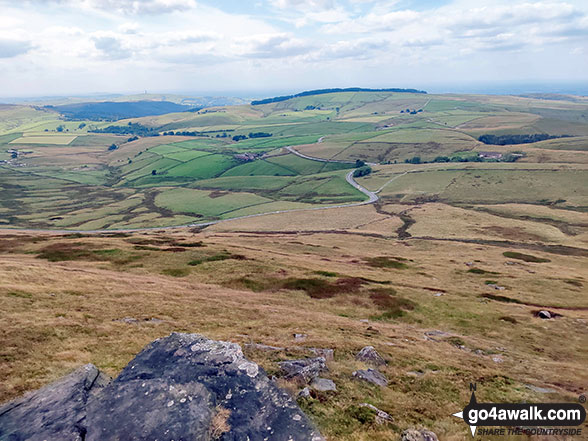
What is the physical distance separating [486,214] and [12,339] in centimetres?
19496

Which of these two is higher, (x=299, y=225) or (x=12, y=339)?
(x=12, y=339)

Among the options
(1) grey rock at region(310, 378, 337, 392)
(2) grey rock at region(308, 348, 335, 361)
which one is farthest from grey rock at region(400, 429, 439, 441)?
(2) grey rock at region(308, 348, 335, 361)

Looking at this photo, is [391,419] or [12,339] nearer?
[391,419]

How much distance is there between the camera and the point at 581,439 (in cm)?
2041

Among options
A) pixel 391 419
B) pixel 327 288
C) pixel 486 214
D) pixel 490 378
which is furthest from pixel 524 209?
pixel 391 419

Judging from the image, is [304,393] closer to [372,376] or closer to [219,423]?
[219,423]

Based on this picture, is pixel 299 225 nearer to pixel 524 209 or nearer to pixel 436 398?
pixel 524 209

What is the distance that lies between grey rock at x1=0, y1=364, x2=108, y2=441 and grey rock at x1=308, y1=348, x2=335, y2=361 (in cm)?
1784

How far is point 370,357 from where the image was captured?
32.8 m

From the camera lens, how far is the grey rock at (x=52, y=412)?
1734 centimetres

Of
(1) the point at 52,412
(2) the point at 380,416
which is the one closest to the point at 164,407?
(1) the point at 52,412

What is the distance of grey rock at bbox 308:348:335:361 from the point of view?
106ft

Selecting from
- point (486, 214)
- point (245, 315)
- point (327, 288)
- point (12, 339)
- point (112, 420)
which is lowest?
point (486, 214)

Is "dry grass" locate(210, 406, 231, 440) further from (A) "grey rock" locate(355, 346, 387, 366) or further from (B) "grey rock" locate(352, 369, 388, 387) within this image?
(A) "grey rock" locate(355, 346, 387, 366)
